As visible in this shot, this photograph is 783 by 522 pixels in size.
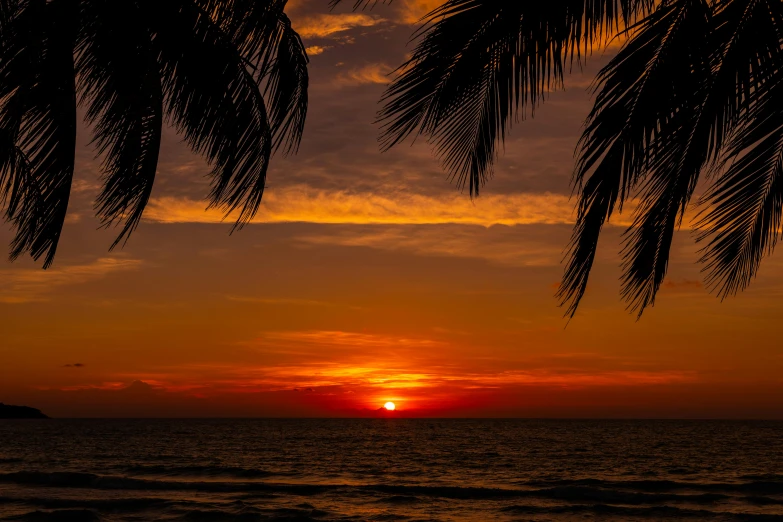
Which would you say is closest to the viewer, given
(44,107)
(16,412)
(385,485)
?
(44,107)

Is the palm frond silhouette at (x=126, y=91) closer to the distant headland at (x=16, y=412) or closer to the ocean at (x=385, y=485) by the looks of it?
the ocean at (x=385, y=485)

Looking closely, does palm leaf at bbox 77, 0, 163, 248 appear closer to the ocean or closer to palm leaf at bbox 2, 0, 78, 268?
palm leaf at bbox 2, 0, 78, 268

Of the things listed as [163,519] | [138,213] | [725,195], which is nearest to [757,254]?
[725,195]

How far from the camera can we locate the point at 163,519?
16984 mm

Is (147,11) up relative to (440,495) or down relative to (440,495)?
up

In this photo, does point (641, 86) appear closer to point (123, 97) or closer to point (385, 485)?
point (123, 97)

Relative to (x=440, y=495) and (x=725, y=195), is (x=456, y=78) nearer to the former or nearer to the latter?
(x=725, y=195)

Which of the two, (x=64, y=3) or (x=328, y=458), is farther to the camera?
(x=328, y=458)

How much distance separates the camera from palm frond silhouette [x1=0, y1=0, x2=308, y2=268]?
11.4ft

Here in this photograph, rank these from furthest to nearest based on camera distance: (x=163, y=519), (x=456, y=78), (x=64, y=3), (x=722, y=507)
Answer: (x=722, y=507), (x=163, y=519), (x=456, y=78), (x=64, y=3)

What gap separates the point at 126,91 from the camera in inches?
148

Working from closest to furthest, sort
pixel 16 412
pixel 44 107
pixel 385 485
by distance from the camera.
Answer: pixel 44 107 → pixel 385 485 → pixel 16 412

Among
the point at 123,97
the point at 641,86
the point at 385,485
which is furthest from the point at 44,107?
the point at 385,485

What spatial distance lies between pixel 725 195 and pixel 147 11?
345 cm
